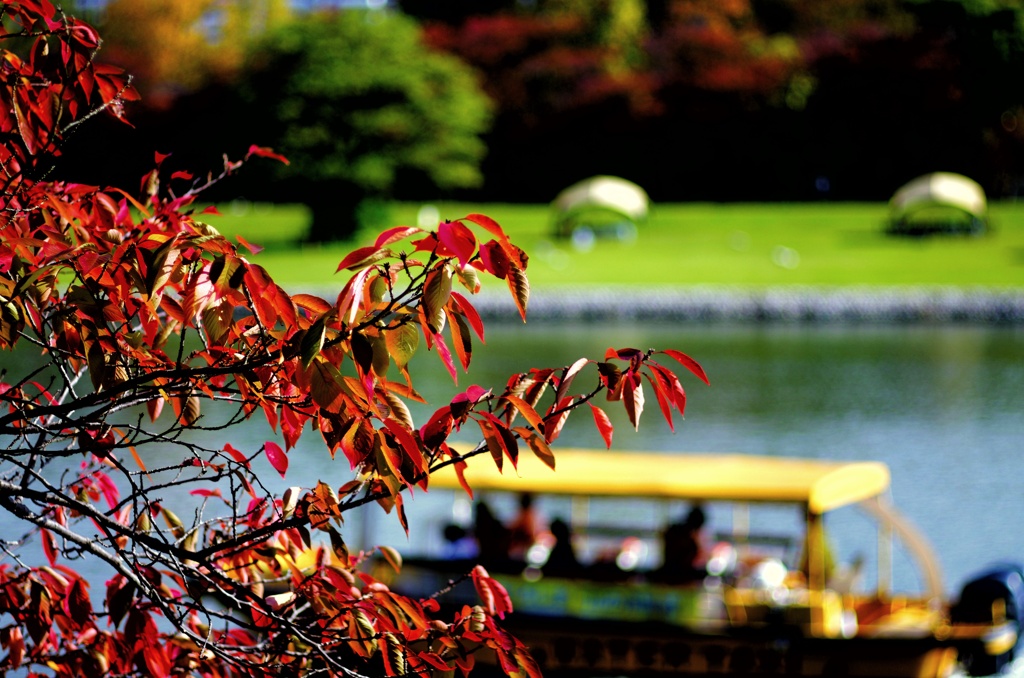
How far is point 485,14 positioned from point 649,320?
34.5 meters

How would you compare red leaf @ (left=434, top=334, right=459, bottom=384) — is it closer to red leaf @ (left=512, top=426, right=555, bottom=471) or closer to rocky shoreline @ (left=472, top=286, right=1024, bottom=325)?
red leaf @ (left=512, top=426, right=555, bottom=471)

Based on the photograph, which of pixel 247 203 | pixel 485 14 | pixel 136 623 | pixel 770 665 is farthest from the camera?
pixel 485 14

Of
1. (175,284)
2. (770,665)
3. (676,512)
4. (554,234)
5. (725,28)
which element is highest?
(725,28)

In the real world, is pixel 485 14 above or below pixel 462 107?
above

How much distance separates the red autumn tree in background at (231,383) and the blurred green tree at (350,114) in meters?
43.1

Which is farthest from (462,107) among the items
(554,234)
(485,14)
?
(485,14)

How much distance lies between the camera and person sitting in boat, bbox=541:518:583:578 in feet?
28.9

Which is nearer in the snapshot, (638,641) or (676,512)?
(638,641)

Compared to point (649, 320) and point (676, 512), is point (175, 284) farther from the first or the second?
point (649, 320)

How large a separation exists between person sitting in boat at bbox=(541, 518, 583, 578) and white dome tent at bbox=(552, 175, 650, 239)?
3710cm

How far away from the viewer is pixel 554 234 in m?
46.5

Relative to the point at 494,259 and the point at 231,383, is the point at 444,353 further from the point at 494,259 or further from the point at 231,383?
the point at 231,383

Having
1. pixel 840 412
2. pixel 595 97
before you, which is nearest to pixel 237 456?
pixel 840 412

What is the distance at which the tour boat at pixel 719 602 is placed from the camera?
27.9ft
